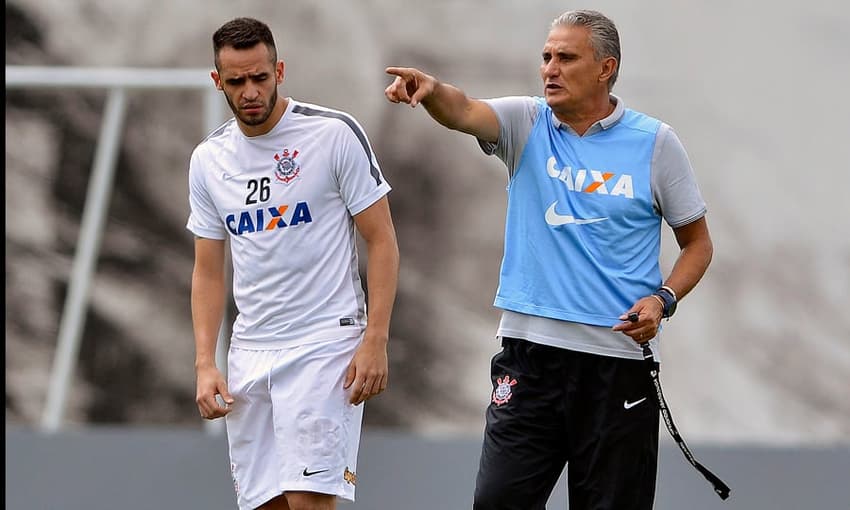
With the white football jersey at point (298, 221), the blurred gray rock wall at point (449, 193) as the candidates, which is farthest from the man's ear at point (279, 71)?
the blurred gray rock wall at point (449, 193)

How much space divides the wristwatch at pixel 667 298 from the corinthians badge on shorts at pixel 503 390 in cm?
40

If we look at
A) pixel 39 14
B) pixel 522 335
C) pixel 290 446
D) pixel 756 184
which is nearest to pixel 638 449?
pixel 522 335

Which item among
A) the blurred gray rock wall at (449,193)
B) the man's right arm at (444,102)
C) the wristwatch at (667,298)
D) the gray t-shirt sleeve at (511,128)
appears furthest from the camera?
the blurred gray rock wall at (449,193)

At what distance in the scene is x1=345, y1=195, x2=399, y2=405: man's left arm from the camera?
324cm

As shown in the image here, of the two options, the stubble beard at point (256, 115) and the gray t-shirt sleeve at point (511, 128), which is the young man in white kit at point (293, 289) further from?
the gray t-shirt sleeve at point (511, 128)

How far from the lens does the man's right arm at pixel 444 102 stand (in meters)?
3.08

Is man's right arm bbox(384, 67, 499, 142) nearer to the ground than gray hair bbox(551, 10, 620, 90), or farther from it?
nearer to the ground

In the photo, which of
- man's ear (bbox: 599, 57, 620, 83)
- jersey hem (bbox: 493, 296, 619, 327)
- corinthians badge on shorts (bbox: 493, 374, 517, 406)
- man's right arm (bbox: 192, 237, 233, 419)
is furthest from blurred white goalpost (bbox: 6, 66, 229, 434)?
man's ear (bbox: 599, 57, 620, 83)

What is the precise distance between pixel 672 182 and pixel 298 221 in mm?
912

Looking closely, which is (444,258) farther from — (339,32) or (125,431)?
(125,431)

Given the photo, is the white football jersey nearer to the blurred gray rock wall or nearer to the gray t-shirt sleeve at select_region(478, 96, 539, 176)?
the gray t-shirt sleeve at select_region(478, 96, 539, 176)

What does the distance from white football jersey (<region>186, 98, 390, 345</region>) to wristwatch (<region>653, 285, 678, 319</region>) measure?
709 millimetres

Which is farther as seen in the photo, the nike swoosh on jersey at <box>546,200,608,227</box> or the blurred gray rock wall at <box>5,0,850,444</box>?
the blurred gray rock wall at <box>5,0,850,444</box>

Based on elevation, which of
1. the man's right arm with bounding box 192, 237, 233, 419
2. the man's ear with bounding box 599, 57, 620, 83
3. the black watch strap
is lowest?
the man's right arm with bounding box 192, 237, 233, 419
